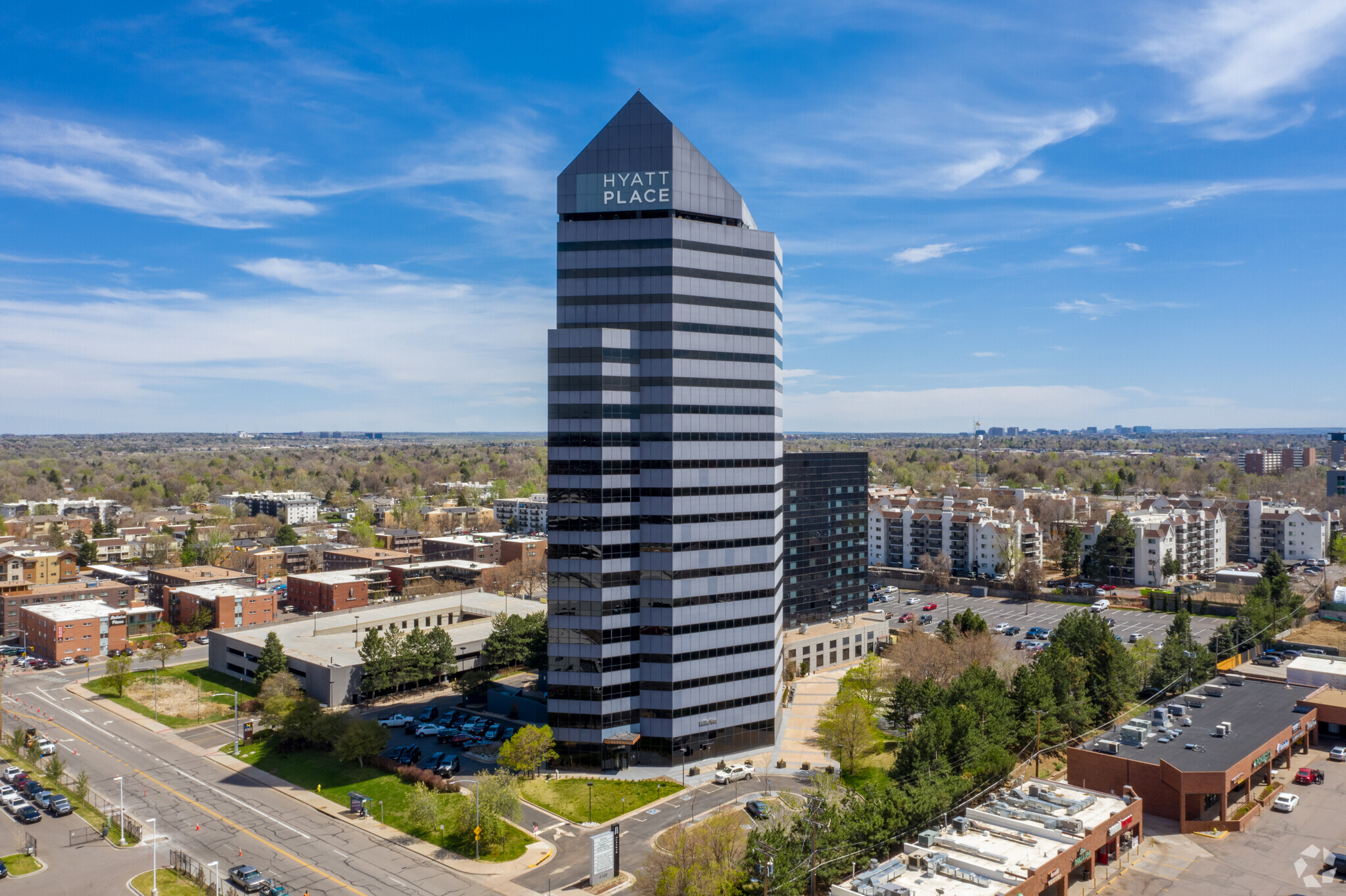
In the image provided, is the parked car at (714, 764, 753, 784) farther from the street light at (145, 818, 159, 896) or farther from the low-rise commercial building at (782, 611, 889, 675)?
the street light at (145, 818, 159, 896)

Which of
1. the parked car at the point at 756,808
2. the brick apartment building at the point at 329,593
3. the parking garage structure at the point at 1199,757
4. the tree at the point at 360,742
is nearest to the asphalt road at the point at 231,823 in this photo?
the tree at the point at 360,742

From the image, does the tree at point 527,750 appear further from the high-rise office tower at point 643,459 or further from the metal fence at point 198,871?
the metal fence at point 198,871

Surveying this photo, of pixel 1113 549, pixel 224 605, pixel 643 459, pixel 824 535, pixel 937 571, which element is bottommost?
pixel 224 605

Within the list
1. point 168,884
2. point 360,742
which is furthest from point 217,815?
point 360,742

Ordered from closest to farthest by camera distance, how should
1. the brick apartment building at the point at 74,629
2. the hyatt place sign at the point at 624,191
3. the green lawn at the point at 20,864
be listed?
the green lawn at the point at 20,864 → the hyatt place sign at the point at 624,191 → the brick apartment building at the point at 74,629

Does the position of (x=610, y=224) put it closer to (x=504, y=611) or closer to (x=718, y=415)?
(x=718, y=415)

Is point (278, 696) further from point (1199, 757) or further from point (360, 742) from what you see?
point (1199, 757)
